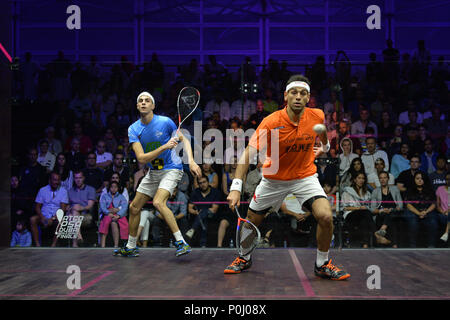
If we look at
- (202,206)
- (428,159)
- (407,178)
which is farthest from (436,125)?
(202,206)

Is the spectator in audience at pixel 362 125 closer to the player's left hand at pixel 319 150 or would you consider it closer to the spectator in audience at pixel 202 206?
the player's left hand at pixel 319 150

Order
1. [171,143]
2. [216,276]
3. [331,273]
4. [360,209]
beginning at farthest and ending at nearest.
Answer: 1. [360,209]
2. [171,143]
3. [216,276]
4. [331,273]

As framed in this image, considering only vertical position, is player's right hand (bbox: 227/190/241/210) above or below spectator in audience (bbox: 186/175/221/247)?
above

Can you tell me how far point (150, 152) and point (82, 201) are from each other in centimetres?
143

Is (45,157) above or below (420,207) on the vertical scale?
above

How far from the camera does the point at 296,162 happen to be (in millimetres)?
3344

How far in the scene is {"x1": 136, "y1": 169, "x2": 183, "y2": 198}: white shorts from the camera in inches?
160

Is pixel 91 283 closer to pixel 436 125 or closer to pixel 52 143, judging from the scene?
pixel 52 143

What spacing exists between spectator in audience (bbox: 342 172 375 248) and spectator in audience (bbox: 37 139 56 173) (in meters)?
3.14

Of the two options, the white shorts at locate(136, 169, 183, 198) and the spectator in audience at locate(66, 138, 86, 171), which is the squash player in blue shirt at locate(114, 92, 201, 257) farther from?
the spectator in audience at locate(66, 138, 86, 171)

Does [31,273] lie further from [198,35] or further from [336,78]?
[198,35]

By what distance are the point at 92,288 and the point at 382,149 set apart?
3210mm

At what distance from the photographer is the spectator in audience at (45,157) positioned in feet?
16.4

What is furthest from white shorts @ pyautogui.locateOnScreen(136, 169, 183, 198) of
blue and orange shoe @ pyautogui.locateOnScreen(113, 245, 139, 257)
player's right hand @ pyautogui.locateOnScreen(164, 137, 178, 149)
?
blue and orange shoe @ pyautogui.locateOnScreen(113, 245, 139, 257)
